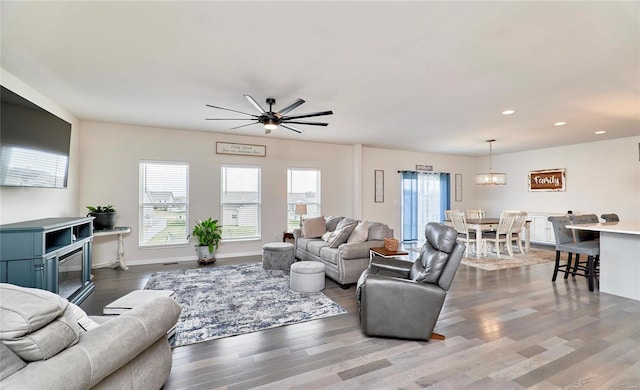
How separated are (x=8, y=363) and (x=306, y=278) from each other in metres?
3.05

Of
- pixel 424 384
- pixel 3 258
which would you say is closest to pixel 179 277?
pixel 3 258

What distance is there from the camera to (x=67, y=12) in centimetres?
214

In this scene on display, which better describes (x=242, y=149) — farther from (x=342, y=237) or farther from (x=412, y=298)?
(x=412, y=298)

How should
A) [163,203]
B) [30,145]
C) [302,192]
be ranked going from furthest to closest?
[302,192]
[163,203]
[30,145]

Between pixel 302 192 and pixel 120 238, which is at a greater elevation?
pixel 302 192

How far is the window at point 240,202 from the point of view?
6.27 metres

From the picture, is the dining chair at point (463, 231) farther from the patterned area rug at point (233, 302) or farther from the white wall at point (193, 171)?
the patterned area rug at point (233, 302)

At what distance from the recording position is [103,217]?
4859 mm

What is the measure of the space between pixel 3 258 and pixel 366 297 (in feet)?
11.6

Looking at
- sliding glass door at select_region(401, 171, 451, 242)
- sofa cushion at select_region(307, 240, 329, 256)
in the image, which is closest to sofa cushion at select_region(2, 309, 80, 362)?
sofa cushion at select_region(307, 240, 329, 256)

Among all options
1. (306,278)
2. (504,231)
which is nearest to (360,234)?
(306,278)

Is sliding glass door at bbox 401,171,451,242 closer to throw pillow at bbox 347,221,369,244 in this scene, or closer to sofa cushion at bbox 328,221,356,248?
throw pillow at bbox 347,221,369,244

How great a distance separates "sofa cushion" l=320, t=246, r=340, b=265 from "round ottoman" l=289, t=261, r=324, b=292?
1.08 ft

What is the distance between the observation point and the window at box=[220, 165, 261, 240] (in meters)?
6.27
